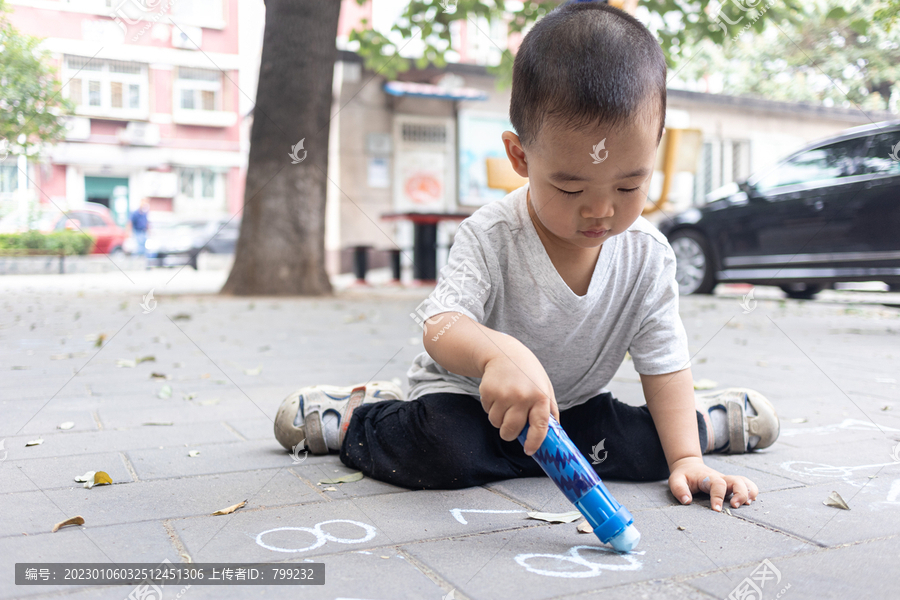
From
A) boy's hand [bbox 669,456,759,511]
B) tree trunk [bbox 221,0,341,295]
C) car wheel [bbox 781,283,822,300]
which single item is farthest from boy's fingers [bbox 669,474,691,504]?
car wheel [bbox 781,283,822,300]

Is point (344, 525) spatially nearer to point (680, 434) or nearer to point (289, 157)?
point (680, 434)

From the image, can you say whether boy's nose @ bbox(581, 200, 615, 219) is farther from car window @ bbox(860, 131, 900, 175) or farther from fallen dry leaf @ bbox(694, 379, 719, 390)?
car window @ bbox(860, 131, 900, 175)

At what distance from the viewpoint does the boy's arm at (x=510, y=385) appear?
1155 millimetres

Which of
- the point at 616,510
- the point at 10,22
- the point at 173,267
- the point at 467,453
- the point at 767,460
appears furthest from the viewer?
the point at 173,267

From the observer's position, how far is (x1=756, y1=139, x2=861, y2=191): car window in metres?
5.10

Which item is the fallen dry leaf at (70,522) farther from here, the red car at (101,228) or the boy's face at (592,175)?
the red car at (101,228)

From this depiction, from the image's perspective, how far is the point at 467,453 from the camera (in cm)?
156

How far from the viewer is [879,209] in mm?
5020

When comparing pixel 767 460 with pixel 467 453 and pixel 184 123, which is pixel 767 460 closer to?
pixel 467 453

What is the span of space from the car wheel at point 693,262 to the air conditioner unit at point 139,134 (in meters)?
9.66

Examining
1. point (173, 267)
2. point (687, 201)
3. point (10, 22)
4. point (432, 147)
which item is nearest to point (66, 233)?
point (173, 267)

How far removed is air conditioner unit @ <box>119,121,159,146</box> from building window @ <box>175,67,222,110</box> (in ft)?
2.84

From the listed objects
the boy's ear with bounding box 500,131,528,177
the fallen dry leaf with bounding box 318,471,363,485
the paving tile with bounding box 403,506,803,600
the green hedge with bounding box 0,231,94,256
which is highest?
the boy's ear with bounding box 500,131,528,177

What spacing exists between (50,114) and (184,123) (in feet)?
51.9
